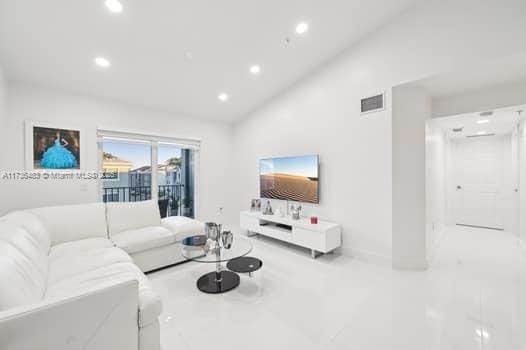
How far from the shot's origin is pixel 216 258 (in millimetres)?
2303

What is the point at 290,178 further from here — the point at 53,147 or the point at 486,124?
the point at 53,147

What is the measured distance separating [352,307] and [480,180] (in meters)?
4.80

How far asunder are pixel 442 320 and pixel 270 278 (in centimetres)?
163

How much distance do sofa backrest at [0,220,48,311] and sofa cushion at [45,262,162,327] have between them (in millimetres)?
116

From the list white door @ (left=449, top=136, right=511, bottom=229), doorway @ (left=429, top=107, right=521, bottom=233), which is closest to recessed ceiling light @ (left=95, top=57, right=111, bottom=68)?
doorway @ (left=429, top=107, right=521, bottom=233)

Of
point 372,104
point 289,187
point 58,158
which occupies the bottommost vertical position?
point 289,187

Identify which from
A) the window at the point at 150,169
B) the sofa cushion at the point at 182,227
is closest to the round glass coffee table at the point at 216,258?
the sofa cushion at the point at 182,227

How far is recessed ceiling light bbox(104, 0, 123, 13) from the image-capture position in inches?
85.5

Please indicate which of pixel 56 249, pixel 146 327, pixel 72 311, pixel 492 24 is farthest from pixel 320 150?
pixel 56 249

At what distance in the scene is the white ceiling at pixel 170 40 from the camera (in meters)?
2.30

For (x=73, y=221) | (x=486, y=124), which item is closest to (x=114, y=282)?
(x=73, y=221)

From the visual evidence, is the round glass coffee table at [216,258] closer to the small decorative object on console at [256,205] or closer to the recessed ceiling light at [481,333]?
the small decorative object on console at [256,205]

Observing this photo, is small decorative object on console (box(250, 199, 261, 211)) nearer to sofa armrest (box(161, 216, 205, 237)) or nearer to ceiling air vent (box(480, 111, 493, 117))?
sofa armrest (box(161, 216, 205, 237))

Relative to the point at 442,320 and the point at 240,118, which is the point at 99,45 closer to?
the point at 240,118
